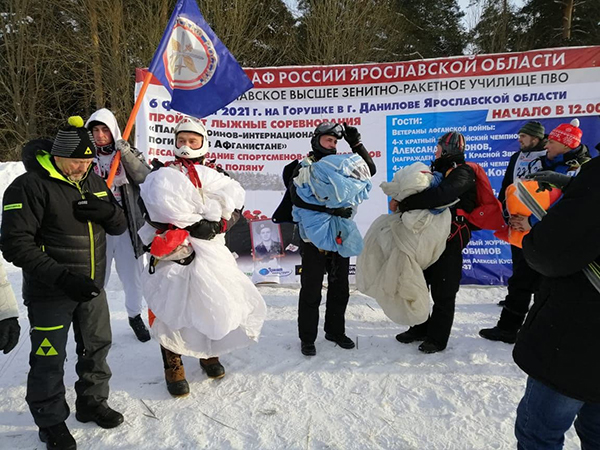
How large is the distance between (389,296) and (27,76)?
55.3 ft

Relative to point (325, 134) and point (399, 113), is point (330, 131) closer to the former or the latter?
point (325, 134)

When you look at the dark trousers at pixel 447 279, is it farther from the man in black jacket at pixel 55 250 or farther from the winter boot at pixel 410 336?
the man in black jacket at pixel 55 250

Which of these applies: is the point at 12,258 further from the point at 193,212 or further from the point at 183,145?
the point at 183,145

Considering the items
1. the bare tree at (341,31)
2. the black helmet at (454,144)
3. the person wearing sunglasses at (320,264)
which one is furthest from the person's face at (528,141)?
the bare tree at (341,31)

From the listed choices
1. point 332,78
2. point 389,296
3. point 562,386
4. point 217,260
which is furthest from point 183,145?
point 332,78

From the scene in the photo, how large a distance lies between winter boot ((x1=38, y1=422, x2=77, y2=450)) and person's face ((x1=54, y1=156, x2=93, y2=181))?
145 cm

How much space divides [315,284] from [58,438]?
204 cm

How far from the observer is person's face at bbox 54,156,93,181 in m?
2.34

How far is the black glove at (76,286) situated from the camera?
2.22m

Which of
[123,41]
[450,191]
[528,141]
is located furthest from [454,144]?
[123,41]

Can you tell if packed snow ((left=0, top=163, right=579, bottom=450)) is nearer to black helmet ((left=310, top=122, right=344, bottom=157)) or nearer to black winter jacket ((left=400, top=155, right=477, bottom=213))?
black winter jacket ((left=400, top=155, right=477, bottom=213))

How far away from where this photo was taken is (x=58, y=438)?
2361mm

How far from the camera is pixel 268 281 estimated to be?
18.5ft

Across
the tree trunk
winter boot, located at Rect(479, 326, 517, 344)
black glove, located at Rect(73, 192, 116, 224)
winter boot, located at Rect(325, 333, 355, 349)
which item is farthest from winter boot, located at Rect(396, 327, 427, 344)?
the tree trunk
